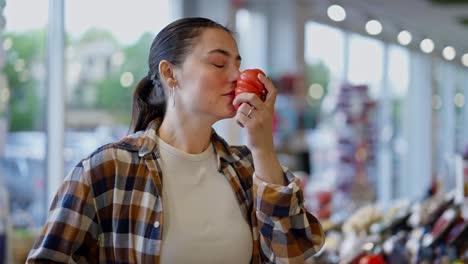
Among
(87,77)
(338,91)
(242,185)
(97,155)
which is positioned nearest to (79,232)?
(97,155)

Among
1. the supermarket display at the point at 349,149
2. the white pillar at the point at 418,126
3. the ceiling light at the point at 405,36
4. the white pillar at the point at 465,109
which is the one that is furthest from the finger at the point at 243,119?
the white pillar at the point at 465,109

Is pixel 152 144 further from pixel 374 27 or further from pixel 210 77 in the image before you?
pixel 374 27

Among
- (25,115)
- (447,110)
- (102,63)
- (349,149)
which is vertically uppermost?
(102,63)

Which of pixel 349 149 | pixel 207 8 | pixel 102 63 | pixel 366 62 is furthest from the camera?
pixel 366 62

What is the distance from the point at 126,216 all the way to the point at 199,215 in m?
0.16

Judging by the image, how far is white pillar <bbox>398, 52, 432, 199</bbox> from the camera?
1303 centimetres

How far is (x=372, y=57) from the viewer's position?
11727mm

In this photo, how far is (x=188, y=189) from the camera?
1792 mm

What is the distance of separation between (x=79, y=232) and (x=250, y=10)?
22.3 feet

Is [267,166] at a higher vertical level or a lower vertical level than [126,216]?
higher

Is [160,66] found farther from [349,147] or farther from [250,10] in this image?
[349,147]

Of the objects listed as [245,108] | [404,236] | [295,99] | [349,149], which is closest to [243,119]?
[245,108]

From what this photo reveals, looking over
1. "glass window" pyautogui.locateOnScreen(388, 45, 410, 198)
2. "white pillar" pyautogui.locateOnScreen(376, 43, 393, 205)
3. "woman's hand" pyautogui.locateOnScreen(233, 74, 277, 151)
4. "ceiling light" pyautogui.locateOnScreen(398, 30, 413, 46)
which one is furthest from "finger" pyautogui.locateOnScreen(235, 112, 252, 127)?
"glass window" pyautogui.locateOnScreen(388, 45, 410, 198)

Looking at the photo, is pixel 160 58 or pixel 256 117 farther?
pixel 160 58
